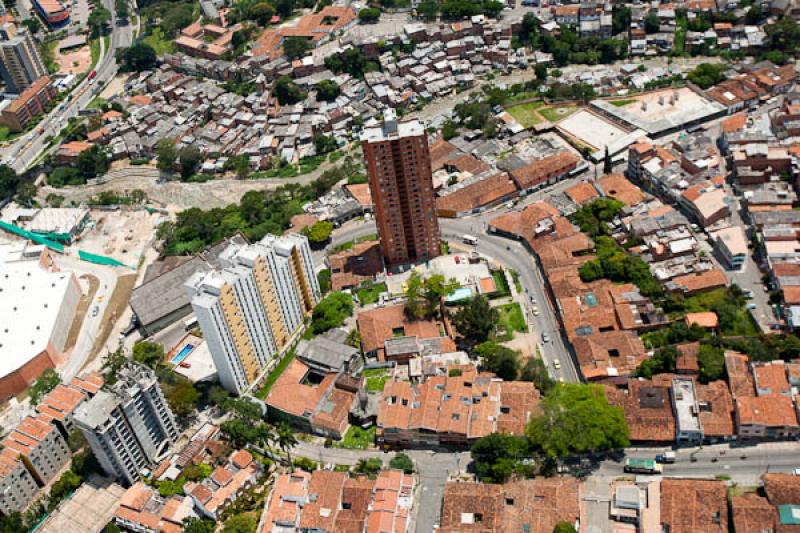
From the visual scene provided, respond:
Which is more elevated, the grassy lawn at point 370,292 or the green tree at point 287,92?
the green tree at point 287,92

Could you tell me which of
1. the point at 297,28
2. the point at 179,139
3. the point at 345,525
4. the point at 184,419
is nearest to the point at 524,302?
the point at 345,525

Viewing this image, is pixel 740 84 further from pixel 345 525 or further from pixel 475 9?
pixel 345 525

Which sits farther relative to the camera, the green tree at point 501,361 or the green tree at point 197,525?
the green tree at point 501,361

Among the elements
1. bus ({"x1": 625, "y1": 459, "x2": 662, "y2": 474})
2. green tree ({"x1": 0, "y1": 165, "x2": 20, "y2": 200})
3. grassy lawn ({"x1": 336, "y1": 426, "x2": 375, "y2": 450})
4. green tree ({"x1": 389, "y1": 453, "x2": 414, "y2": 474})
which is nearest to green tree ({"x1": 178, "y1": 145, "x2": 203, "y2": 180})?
green tree ({"x1": 0, "y1": 165, "x2": 20, "y2": 200})

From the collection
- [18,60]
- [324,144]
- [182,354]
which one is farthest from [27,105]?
[182,354]

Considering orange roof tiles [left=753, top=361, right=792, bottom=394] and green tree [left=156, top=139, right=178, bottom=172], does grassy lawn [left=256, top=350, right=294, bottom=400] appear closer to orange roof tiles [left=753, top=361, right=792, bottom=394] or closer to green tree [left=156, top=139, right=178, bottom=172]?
orange roof tiles [left=753, top=361, right=792, bottom=394]

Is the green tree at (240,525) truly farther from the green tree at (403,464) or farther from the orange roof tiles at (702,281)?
the orange roof tiles at (702,281)

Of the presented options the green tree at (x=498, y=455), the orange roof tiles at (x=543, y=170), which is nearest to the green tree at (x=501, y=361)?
the green tree at (x=498, y=455)
